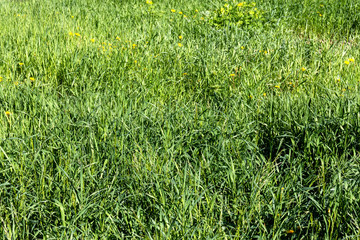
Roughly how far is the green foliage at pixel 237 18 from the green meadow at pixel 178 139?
0.16 m

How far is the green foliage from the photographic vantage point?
4883mm

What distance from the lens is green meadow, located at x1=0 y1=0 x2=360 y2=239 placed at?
1926mm

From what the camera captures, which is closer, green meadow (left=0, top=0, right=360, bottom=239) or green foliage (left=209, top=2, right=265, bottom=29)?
green meadow (left=0, top=0, right=360, bottom=239)

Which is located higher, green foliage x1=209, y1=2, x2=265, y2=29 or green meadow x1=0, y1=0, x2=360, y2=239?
green foliage x1=209, y1=2, x2=265, y2=29

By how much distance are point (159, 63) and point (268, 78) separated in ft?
3.59

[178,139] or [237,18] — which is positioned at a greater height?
[237,18]

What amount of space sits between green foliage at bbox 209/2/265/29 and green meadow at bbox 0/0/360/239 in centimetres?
16

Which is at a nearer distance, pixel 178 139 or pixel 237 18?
pixel 178 139

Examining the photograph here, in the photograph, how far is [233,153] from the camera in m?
2.41

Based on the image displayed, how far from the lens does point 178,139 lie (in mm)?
2570

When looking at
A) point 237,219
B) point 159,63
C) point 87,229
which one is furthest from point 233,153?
point 159,63

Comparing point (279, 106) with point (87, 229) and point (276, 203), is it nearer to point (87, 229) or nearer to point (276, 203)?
point (276, 203)

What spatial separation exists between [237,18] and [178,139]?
9.26 ft

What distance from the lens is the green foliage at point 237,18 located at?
16.0 feet
